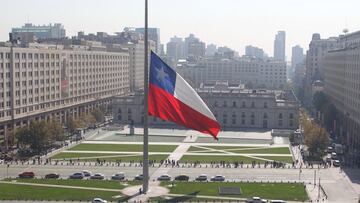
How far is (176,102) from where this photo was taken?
5997cm

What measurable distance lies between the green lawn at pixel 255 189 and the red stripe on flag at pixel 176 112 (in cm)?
1280

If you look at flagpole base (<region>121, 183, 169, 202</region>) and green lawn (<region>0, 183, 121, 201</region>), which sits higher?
flagpole base (<region>121, 183, 169, 202</region>)

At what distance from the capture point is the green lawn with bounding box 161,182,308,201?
67.9 metres

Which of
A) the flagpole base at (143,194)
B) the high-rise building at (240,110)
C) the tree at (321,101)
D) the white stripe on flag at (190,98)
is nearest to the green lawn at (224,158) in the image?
the flagpole base at (143,194)

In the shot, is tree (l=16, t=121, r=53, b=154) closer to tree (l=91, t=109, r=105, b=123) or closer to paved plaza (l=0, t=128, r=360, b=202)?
paved plaza (l=0, t=128, r=360, b=202)

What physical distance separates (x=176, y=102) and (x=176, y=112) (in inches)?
45.0

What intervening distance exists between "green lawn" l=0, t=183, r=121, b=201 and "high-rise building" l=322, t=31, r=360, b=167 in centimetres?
4513

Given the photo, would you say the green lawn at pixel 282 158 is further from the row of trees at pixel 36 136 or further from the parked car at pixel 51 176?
the row of trees at pixel 36 136

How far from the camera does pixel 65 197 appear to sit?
216 ft

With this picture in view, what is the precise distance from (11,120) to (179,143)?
33123 mm

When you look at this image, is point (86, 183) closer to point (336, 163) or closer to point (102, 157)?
point (102, 157)

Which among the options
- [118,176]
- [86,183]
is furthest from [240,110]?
[86,183]

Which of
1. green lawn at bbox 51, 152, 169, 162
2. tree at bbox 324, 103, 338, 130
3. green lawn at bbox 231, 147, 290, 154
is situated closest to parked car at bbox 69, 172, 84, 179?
green lawn at bbox 51, 152, 169, 162

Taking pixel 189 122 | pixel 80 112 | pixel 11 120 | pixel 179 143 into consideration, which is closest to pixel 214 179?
pixel 189 122
